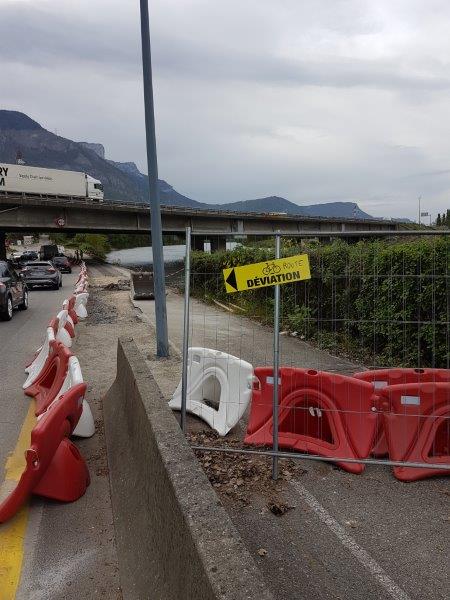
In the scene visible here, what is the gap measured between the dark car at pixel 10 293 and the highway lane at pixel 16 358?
0.88 feet

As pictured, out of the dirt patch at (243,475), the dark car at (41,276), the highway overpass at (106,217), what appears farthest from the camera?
the highway overpass at (106,217)

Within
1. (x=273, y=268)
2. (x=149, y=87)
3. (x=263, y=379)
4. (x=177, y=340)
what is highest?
(x=149, y=87)

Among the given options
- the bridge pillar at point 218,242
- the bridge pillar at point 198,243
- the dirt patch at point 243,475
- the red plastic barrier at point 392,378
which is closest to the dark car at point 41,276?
the bridge pillar at point 218,242

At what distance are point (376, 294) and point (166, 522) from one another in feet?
21.2

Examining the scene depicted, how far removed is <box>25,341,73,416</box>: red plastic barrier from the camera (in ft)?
19.4

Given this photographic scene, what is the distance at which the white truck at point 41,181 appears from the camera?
44750 mm

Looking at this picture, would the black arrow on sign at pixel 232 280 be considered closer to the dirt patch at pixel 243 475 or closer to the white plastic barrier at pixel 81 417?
the dirt patch at pixel 243 475

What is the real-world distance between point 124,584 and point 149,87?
27.6ft

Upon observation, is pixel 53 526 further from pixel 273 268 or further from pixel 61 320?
pixel 61 320

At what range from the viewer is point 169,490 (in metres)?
2.81

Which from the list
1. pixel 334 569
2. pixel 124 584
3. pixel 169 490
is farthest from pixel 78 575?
pixel 334 569

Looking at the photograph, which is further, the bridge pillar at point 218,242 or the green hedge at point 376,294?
the green hedge at point 376,294

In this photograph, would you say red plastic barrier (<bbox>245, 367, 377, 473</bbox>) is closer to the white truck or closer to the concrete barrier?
the concrete barrier

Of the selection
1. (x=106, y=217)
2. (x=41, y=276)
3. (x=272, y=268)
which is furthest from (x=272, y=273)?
(x=106, y=217)
